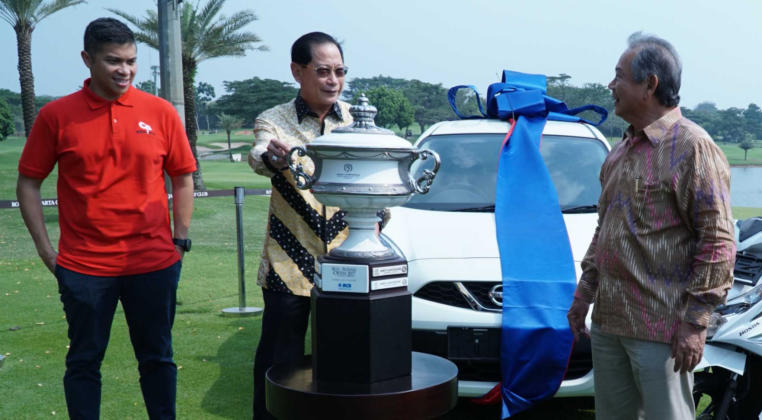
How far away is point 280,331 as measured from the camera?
3088 mm

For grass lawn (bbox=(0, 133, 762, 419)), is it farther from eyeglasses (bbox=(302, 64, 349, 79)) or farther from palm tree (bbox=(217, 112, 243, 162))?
palm tree (bbox=(217, 112, 243, 162))

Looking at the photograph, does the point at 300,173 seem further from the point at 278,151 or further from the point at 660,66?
the point at 660,66

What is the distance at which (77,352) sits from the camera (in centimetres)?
314

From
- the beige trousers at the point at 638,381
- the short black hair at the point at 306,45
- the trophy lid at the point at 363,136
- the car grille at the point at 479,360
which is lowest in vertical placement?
the car grille at the point at 479,360

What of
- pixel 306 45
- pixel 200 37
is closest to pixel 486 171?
pixel 306 45

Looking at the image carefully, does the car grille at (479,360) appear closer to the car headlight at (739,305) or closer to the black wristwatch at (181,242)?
the car headlight at (739,305)

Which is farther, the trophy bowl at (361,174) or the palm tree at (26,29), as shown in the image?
the palm tree at (26,29)

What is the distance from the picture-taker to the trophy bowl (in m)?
2.31

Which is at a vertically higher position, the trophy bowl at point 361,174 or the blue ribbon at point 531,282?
the trophy bowl at point 361,174

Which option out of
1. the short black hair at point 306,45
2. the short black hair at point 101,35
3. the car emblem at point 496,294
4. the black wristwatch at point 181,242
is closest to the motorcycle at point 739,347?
the car emblem at point 496,294

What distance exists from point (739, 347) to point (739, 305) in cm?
18

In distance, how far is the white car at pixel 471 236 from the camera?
3.61 m

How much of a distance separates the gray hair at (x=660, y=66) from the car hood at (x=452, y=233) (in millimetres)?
1508

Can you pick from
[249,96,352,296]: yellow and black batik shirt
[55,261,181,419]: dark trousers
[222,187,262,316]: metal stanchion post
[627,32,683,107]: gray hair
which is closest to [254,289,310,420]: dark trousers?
[249,96,352,296]: yellow and black batik shirt
